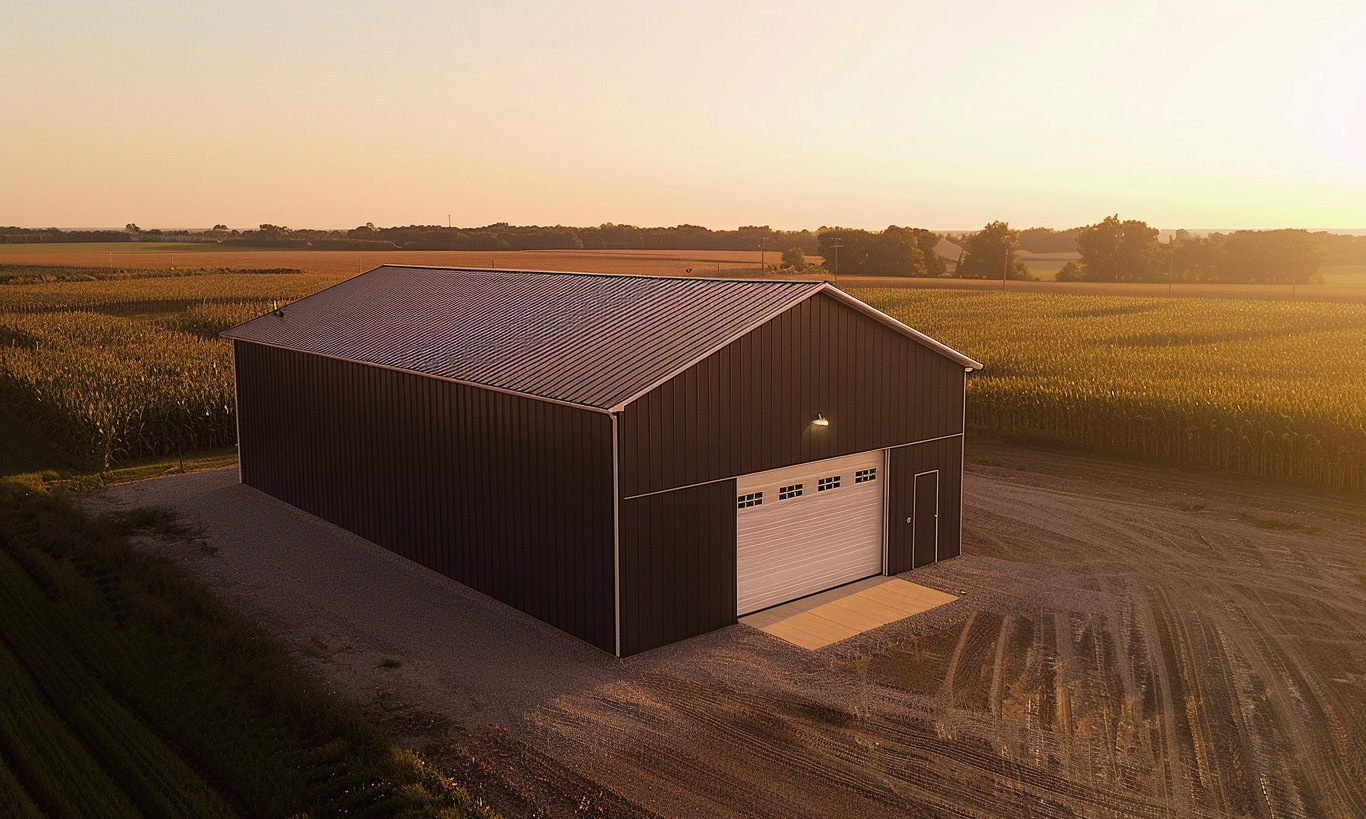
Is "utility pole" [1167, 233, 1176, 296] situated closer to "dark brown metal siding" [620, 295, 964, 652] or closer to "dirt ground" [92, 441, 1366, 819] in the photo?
"dirt ground" [92, 441, 1366, 819]

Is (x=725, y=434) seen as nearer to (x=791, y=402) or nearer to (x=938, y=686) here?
(x=791, y=402)

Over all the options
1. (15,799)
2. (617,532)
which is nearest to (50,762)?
(15,799)

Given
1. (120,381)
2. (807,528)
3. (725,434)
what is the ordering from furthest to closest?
(120,381)
(807,528)
(725,434)

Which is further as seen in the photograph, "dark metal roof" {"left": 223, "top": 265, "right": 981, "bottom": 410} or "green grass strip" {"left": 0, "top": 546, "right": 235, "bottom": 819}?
"dark metal roof" {"left": 223, "top": 265, "right": 981, "bottom": 410}

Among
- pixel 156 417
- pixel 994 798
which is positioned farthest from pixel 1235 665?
pixel 156 417

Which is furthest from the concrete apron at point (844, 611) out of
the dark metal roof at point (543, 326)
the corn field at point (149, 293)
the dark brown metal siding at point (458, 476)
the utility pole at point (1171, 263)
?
the utility pole at point (1171, 263)

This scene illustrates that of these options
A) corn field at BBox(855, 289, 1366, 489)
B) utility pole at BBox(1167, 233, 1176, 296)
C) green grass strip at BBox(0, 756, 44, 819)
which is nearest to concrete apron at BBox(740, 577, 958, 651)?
green grass strip at BBox(0, 756, 44, 819)
